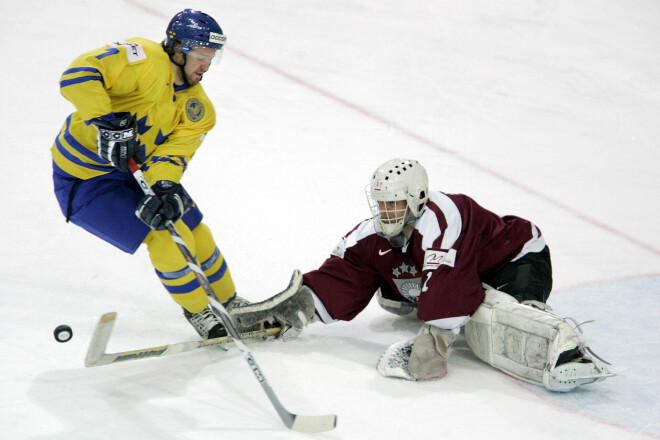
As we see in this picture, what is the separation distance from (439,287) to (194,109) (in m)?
1.11

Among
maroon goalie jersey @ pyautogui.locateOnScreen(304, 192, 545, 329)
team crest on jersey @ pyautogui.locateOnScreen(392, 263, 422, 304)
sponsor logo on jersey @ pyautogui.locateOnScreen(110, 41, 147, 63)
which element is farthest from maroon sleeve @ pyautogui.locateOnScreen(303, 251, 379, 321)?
sponsor logo on jersey @ pyautogui.locateOnScreen(110, 41, 147, 63)

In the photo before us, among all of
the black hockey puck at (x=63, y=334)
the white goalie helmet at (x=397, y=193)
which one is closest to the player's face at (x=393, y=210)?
the white goalie helmet at (x=397, y=193)

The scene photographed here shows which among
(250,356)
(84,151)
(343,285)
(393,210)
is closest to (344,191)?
(343,285)

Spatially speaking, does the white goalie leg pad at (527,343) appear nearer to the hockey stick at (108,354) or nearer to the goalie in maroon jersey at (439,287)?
the goalie in maroon jersey at (439,287)

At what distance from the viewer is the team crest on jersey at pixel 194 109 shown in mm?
2947

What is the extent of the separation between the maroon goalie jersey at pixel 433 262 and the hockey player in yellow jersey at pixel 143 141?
48 cm

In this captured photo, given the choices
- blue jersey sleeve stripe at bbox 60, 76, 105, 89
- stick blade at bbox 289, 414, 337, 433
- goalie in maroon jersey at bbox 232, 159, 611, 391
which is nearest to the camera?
stick blade at bbox 289, 414, 337, 433

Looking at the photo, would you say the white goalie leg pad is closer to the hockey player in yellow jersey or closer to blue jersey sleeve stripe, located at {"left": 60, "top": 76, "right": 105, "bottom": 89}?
the hockey player in yellow jersey

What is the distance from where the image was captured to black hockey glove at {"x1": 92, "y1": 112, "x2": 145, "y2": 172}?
2.60 metres

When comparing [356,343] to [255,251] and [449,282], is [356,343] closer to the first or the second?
[449,282]

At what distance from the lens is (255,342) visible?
2.96 m

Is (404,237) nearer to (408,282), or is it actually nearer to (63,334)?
(408,282)

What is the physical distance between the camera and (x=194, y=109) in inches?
117

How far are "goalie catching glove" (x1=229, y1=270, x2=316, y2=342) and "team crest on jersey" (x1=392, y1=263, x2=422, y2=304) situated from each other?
33 cm
